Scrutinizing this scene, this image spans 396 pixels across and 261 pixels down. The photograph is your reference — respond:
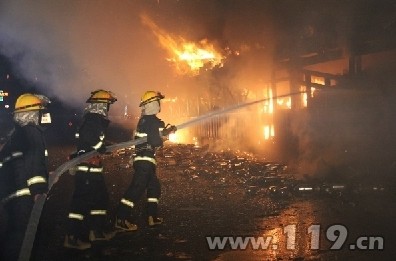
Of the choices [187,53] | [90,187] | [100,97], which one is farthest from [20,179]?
[187,53]

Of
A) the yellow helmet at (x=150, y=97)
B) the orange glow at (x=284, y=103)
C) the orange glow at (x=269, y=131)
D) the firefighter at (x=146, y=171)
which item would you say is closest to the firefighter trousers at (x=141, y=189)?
the firefighter at (x=146, y=171)

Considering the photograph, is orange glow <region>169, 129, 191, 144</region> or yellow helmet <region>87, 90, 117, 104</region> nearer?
yellow helmet <region>87, 90, 117, 104</region>

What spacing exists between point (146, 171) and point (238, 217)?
4.64 ft

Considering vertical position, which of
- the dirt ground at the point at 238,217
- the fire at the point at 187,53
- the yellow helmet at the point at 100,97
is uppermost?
the fire at the point at 187,53

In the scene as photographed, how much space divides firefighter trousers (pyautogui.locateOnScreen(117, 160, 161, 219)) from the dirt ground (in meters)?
0.28

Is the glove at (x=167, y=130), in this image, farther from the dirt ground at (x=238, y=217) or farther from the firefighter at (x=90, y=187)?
the dirt ground at (x=238, y=217)

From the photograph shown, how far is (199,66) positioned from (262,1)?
12.7 feet

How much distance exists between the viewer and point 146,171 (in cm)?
530

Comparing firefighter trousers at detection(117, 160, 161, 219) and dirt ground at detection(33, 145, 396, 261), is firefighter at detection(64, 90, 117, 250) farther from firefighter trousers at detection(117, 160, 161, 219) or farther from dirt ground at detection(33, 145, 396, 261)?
firefighter trousers at detection(117, 160, 161, 219)

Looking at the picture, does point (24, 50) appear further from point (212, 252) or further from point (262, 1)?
point (212, 252)

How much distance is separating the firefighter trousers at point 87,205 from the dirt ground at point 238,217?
251 mm

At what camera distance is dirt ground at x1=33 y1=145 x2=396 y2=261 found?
4230 mm

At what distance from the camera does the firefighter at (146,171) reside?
5133 millimetres

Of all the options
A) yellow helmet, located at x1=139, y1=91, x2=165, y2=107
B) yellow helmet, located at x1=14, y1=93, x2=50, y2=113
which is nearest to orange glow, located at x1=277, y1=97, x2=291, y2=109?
yellow helmet, located at x1=139, y1=91, x2=165, y2=107
